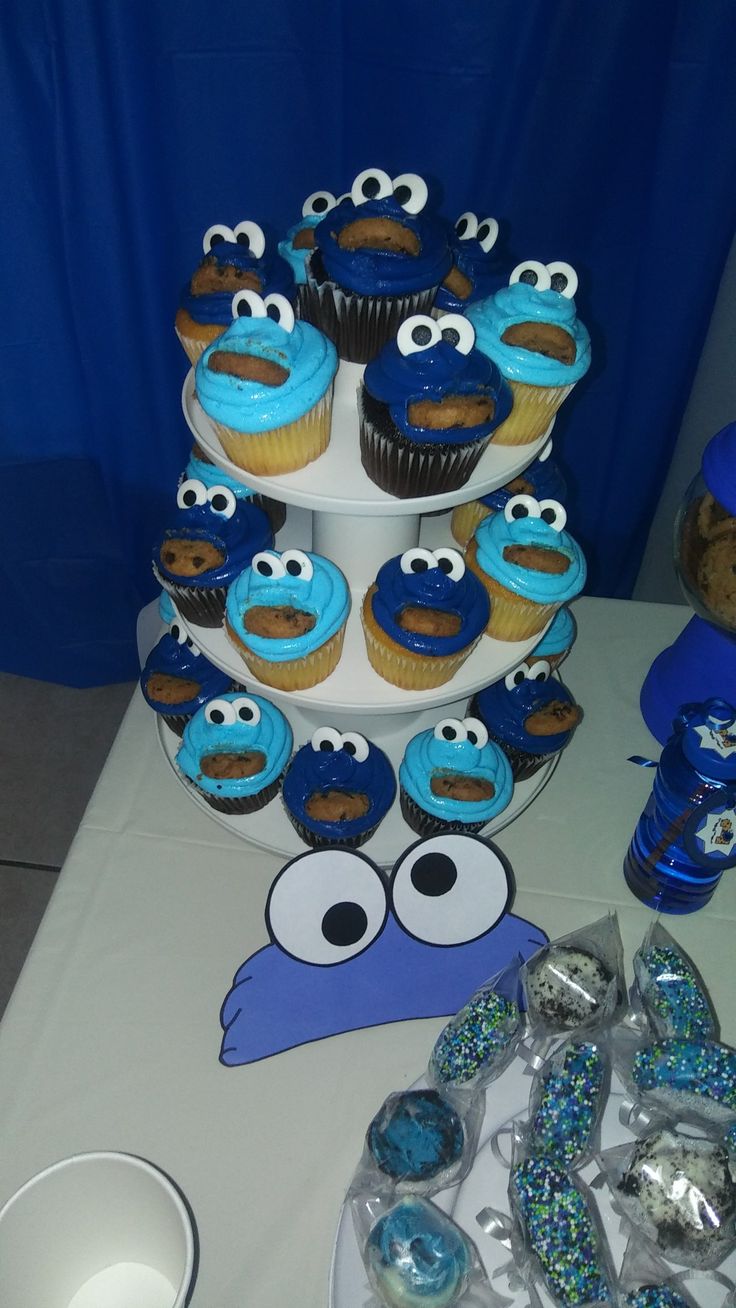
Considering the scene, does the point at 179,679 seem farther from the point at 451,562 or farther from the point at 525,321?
the point at 525,321

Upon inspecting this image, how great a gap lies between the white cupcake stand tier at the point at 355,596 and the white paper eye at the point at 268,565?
7 centimetres

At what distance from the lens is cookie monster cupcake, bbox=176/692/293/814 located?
1.03 m

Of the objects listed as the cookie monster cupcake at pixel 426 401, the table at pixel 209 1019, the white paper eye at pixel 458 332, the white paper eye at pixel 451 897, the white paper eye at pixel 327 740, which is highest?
the white paper eye at pixel 458 332

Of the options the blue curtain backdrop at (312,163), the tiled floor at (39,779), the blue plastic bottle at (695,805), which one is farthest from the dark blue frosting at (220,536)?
the tiled floor at (39,779)

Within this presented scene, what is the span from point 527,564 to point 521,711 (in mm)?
213

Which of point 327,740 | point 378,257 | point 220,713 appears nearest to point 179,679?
point 220,713

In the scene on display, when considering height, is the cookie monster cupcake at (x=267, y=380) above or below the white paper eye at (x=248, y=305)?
below

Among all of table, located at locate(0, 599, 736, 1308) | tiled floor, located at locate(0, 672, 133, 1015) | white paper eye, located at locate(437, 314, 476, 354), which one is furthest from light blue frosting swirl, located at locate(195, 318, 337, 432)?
tiled floor, located at locate(0, 672, 133, 1015)

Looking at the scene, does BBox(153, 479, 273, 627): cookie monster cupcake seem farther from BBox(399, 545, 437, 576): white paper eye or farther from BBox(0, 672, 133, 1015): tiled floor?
BBox(0, 672, 133, 1015): tiled floor

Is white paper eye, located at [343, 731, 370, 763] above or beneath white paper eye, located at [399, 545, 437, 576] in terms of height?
beneath

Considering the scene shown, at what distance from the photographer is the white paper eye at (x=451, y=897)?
99 centimetres

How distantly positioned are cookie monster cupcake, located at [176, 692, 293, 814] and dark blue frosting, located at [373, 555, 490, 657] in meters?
0.23

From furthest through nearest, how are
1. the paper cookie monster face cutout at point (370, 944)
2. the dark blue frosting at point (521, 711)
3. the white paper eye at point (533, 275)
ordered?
1. the dark blue frosting at point (521, 711)
2. the paper cookie monster face cutout at point (370, 944)
3. the white paper eye at point (533, 275)

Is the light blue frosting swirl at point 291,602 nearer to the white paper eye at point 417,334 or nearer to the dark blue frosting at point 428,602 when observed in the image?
the dark blue frosting at point 428,602
